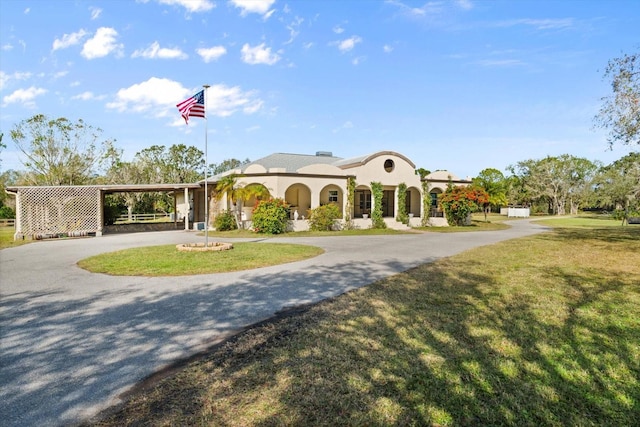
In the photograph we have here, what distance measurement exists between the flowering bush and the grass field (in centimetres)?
1892

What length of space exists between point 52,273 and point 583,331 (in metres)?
10.9

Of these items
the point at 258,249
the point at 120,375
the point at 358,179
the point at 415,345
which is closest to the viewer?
the point at 120,375

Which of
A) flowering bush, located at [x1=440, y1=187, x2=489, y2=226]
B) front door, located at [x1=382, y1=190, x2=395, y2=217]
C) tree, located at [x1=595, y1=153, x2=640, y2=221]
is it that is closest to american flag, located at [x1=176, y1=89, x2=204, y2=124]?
front door, located at [x1=382, y1=190, x2=395, y2=217]

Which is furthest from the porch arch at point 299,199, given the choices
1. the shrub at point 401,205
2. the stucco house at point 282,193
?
the shrub at point 401,205

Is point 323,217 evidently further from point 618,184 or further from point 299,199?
point 618,184

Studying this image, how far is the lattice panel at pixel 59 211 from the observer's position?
17141 millimetres

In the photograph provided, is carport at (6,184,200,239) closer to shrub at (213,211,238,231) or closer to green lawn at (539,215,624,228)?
shrub at (213,211,238,231)

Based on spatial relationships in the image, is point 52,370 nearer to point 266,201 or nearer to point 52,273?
point 52,273

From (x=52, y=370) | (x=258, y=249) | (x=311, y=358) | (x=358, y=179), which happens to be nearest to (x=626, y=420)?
(x=311, y=358)

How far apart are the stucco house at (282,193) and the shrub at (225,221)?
0.68 metres

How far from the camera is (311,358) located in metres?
3.80

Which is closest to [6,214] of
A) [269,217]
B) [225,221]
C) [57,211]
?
[57,211]

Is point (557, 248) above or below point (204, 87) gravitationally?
below

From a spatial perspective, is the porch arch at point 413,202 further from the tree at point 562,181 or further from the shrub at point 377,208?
the tree at point 562,181
